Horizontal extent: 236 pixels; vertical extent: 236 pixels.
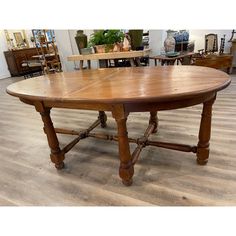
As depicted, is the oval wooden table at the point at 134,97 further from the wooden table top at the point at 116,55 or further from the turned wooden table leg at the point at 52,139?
the wooden table top at the point at 116,55

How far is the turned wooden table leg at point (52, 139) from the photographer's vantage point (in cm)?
155

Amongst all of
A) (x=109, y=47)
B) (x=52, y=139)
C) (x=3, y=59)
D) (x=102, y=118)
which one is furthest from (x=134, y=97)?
(x=3, y=59)

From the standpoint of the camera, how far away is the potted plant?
3.15 meters

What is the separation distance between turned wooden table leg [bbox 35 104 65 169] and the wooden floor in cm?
9

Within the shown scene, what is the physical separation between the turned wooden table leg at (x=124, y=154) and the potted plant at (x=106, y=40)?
7.24 feet

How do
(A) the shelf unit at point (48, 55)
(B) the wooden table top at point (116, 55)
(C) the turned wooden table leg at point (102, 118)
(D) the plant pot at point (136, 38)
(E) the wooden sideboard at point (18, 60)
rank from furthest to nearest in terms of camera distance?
(E) the wooden sideboard at point (18, 60)
(A) the shelf unit at point (48, 55)
(D) the plant pot at point (136, 38)
(B) the wooden table top at point (116, 55)
(C) the turned wooden table leg at point (102, 118)

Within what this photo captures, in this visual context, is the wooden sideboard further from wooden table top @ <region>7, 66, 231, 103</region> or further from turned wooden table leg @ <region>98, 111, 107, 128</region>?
wooden table top @ <region>7, 66, 231, 103</region>

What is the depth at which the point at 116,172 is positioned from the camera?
5.48 ft

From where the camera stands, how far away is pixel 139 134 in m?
2.25

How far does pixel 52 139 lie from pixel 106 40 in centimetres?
208

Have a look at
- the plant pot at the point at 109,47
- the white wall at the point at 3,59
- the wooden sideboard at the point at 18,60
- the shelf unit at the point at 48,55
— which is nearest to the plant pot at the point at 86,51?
the plant pot at the point at 109,47
